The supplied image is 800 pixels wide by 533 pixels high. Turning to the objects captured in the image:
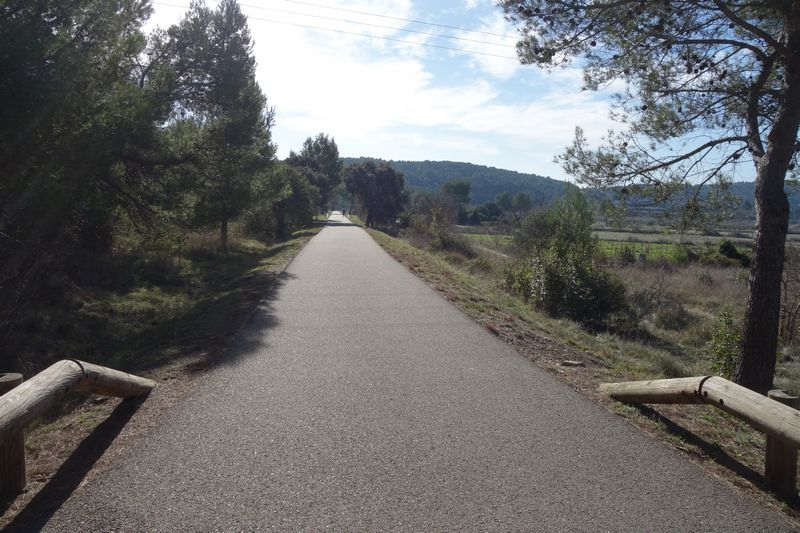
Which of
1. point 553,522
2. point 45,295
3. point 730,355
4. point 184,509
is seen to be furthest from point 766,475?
point 45,295

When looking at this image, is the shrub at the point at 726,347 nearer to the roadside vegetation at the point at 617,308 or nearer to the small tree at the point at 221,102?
the roadside vegetation at the point at 617,308

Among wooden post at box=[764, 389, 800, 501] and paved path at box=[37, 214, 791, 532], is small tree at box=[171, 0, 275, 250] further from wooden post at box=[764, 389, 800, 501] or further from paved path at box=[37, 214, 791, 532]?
wooden post at box=[764, 389, 800, 501]

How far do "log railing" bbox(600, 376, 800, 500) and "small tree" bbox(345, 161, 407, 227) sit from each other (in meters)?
64.3

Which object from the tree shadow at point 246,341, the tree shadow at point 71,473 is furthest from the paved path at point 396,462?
the tree shadow at point 246,341

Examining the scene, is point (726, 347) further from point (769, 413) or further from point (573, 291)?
point (573, 291)

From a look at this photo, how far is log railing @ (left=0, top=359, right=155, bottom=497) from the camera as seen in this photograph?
3.68 metres

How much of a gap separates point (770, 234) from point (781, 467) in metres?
3.97

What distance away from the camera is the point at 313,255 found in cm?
2280

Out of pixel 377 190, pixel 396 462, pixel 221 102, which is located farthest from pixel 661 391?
pixel 377 190

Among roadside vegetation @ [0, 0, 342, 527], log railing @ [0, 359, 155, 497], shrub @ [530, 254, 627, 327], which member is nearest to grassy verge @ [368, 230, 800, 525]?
shrub @ [530, 254, 627, 327]

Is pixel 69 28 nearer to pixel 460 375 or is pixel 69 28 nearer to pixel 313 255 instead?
pixel 460 375

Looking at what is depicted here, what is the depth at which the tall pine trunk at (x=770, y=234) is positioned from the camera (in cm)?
694

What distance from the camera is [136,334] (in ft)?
37.2

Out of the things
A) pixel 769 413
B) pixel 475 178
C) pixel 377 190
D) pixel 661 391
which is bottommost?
pixel 661 391
